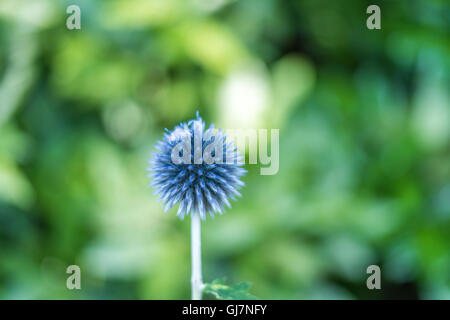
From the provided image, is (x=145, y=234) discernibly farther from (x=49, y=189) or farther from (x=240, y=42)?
(x=240, y=42)

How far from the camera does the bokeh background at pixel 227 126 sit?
835 millimetres

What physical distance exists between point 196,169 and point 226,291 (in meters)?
0.09

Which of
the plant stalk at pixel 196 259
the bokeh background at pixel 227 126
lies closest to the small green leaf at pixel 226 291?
the plant stalk at pixel 196 259

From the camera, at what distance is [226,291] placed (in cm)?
29

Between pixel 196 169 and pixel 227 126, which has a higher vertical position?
pixel 227 126

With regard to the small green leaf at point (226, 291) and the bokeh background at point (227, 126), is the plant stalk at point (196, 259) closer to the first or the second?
the small green leaf at point (226, 291)

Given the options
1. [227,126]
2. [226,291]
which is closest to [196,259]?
[226,291]

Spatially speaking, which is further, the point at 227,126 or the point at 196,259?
the point at 227,126

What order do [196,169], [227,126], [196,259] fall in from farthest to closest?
1. [227,126]
2. [196,169]
3. [196,259]

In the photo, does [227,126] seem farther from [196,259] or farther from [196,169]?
[196,259]

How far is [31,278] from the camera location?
2.75 ft

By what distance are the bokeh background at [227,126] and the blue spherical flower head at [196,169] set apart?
49 centimetres
